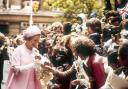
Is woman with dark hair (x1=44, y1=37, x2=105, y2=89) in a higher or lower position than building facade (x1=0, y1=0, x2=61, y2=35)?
higher

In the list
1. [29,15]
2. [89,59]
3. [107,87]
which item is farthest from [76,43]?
[29,15]

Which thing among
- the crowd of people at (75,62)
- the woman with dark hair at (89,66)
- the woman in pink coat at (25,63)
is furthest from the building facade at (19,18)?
the woman with dark hair at (89,66)

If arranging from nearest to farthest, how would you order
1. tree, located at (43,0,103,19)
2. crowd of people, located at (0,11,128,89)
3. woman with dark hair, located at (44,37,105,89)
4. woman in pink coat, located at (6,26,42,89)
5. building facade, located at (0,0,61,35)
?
crowd of people, located at (0,11,128,89) → woman with dark hair, located at (44,37,105,89) → woman in pink coat, located at (6,26,42,89) → tree, located at (43,0,103,19) → building facade, located at (0,0,61,35)

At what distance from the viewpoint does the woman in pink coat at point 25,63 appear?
945cm

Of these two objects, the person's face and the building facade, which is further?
the building facade

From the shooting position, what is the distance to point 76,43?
26.7 ft

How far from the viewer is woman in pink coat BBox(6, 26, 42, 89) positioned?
31.0 ft

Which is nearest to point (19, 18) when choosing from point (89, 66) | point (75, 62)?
point (75, 62)

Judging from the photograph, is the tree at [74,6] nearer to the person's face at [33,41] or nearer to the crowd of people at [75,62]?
the crowd of people at [75,62]

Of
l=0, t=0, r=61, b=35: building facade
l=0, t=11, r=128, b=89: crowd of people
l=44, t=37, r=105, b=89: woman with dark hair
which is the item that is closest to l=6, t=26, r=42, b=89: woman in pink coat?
l=0, t=11, r=128, b=89: crowd of people

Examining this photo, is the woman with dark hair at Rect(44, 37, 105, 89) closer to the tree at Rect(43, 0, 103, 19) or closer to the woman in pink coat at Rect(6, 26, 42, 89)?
the woman in pink coat at Rect(6, 26, 42, 89)

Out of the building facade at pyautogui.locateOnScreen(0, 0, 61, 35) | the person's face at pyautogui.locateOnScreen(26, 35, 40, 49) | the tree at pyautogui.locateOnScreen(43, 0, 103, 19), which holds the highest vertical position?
the person's face at pyautogui.locateOnScreen(26, 35, 40, 49)

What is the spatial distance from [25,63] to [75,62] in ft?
3.18

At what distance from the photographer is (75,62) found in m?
9.08
